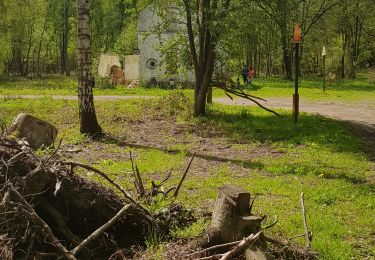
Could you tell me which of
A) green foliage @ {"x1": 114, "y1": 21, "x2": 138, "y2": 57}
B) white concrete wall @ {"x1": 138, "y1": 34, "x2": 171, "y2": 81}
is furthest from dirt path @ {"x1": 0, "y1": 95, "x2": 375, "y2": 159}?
green foliage @ {"x1": 114, "y1": 21, "x2": 138, "y2": 57}

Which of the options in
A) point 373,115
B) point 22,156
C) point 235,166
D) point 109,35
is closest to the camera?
point 22,156

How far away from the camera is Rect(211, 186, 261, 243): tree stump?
534 cm

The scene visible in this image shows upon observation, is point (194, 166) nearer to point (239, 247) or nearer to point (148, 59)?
point (239, 247)

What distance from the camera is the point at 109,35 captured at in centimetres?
7050

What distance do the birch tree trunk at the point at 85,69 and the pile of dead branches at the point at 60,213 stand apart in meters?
9.18

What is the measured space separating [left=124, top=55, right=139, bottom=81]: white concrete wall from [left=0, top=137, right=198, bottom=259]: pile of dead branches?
32.7m

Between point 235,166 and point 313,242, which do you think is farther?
point 235,166

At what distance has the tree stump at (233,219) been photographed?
17.5 feet

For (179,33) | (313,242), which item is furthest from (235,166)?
(179,33)

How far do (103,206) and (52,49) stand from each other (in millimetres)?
70433

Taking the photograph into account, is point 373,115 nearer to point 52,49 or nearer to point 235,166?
point 235,166

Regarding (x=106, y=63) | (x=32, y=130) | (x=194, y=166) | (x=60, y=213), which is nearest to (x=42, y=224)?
(x=60, y=213)

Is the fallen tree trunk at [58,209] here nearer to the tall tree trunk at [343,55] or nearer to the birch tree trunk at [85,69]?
the birch tree trunk at [85,69]

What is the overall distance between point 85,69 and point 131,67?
23953 millimetres
